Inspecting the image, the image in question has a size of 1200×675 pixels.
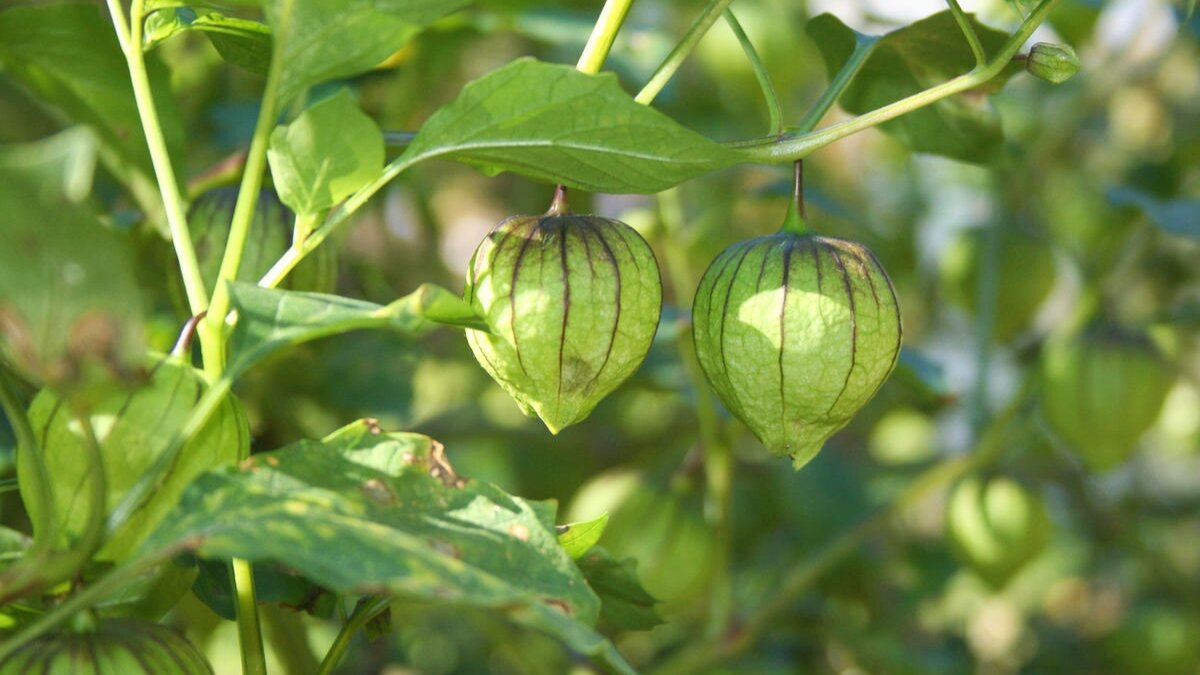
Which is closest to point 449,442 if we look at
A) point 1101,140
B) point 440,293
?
point 440,293

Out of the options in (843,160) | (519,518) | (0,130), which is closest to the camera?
(519,518)

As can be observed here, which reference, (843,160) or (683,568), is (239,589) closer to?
(683,568)

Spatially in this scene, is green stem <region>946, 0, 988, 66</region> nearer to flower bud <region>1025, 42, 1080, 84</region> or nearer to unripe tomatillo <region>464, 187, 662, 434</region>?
flower bud <region>1025, 42, 1080, 84</region>

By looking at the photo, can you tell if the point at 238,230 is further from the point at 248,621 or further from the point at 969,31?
the point at 969,31

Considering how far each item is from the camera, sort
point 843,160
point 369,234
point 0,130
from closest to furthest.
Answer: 1. point 0,130
2. point 369,234
3. point 843,160

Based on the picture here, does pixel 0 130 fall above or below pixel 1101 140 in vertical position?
above

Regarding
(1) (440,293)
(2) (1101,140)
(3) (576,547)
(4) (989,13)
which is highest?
(1) (440,293)

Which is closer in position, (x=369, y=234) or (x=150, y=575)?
(x=150, y=575)

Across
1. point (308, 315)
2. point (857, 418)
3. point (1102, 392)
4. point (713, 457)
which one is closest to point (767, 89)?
point (308, 315)
